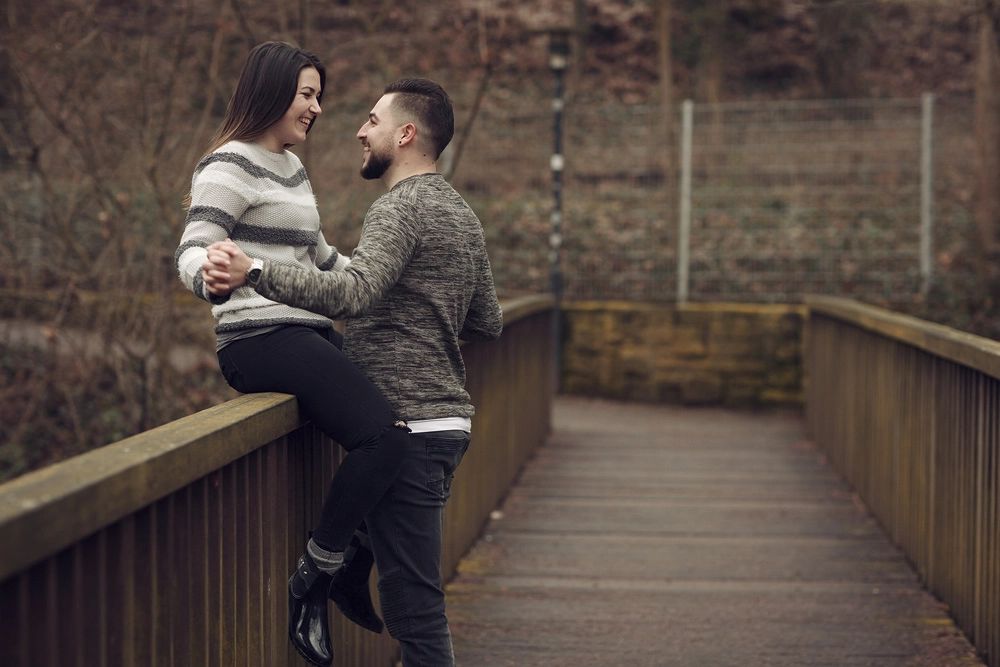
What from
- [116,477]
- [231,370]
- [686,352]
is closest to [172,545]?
[116,477]

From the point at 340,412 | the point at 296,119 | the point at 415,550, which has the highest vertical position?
the point at 296,119

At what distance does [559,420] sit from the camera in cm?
1086

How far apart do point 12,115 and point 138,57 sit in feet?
4.28

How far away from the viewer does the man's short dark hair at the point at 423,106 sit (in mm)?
2805

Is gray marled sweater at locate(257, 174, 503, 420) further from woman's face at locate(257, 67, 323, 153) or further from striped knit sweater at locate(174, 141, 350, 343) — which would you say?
woman's face at locate(257, 67, 323, 153)

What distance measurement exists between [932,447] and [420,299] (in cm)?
288

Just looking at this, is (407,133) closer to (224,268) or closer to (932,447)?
(224,268)

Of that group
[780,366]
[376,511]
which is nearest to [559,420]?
[780,366]

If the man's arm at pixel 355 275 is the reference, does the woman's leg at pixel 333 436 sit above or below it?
below

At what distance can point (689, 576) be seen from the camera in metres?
5.19

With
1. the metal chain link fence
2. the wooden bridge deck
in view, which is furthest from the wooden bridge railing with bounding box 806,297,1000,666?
the metal chain link fence

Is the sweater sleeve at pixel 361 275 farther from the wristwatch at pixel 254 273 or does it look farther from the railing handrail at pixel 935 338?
the railing handrail at pixel 935 338

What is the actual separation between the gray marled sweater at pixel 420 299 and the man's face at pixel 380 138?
9 cm

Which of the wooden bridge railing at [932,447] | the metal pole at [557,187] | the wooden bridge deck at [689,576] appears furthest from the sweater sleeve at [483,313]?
the metal pole at [557,187]
